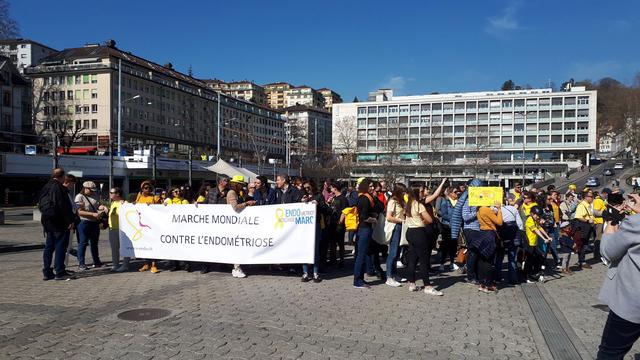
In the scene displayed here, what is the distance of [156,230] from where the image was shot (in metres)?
10.1

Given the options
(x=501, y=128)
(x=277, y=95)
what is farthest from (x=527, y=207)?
(x=277, y=95)

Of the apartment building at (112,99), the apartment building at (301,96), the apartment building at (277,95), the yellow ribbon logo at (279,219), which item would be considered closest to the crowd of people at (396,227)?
the yellow ribbon logo at (279,219)

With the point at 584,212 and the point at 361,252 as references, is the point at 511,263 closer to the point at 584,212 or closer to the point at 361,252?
the point at 361,252

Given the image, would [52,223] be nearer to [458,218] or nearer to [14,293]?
[14,293]

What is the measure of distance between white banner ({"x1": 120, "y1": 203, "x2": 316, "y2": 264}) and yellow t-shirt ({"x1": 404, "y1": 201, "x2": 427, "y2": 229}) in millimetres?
1797

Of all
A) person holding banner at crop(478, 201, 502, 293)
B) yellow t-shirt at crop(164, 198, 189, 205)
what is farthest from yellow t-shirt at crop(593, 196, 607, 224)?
yellow t-shirt at crop(164, 198, 189, 205)

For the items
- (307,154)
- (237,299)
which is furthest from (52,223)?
(307,154)

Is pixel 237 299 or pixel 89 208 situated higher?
pixel 89 208

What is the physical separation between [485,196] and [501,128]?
370ft

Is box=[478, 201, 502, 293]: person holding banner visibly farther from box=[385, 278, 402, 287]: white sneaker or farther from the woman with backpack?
the woman with backpack

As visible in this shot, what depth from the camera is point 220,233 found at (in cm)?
962

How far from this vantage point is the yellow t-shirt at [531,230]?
943cm

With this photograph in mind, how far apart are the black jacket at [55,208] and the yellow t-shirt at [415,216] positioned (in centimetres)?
602

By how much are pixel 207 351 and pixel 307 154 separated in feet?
283
